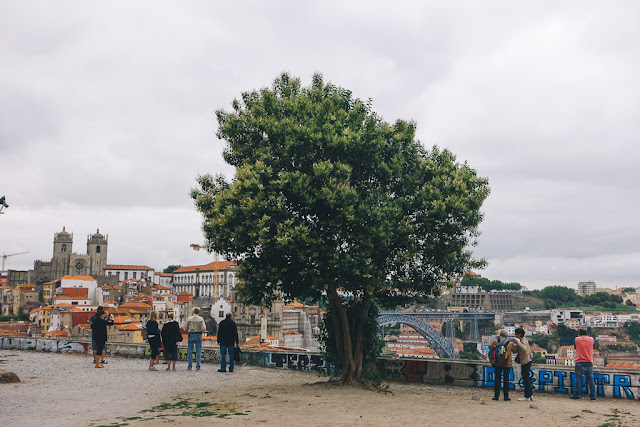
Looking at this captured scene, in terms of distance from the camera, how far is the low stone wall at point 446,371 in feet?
42.6

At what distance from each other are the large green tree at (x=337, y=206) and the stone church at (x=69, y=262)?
150058mm

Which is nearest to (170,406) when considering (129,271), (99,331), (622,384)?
(99,331)

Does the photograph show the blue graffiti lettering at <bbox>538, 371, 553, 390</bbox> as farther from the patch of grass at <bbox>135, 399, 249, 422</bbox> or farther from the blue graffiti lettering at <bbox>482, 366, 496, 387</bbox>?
the patch of grass at <bbox>135, 399, 249, 422</bbox>

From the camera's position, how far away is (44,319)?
102062 millimetres

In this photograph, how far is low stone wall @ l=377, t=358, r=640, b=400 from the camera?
1289 centimetres

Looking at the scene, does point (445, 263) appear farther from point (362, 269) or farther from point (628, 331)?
point (628, 331)

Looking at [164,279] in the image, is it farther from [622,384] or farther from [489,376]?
[622,384]

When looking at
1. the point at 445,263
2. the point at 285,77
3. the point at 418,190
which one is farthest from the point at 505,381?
the point at 285,77

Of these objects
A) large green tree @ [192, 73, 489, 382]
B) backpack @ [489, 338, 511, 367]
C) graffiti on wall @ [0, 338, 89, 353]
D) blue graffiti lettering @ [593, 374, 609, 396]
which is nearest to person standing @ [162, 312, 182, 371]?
large green tree @ [192, 73, 489, 382]

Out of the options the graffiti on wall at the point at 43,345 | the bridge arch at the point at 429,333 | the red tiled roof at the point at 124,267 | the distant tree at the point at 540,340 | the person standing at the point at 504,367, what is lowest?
the distant tree at the point at 540,340

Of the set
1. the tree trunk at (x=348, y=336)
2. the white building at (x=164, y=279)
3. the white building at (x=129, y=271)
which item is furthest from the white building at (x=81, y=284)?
the tree trunk at (x=348, y=336)

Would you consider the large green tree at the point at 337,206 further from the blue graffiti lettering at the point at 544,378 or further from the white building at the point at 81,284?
the white building at the point at 81,284

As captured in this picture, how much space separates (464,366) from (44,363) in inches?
572

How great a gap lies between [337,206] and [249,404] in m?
5.16
